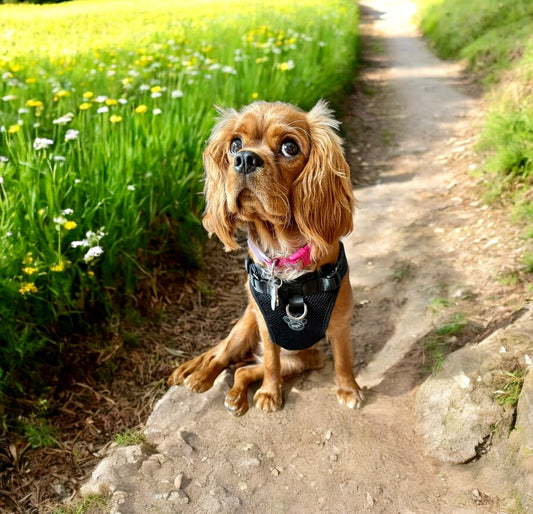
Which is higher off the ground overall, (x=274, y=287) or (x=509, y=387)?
(x=274, y=287)

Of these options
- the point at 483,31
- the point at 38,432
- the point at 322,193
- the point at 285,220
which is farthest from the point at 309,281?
the point at 483,31

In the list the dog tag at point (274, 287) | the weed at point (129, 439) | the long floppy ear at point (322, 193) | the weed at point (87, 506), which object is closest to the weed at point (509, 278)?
the long floppy ear at point (322, 193)

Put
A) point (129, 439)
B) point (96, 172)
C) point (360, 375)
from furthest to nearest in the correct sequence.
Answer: point (96, 172) → point (360, 375) → point (129, 439)

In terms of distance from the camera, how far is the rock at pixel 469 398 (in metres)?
2.25

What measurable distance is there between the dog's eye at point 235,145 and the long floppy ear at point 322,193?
10.8 inches

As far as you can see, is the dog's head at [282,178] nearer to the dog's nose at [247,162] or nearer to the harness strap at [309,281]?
the dog's nose at [247,162]

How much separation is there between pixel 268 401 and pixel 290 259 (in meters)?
0.85

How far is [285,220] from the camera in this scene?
2160 mm

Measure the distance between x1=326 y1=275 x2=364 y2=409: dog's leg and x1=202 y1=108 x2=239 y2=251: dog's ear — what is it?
0.59 meters

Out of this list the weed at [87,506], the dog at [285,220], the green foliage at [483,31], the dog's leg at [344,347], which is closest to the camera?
the dog at [285,220]

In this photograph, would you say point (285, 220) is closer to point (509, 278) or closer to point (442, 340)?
point (442, 340)

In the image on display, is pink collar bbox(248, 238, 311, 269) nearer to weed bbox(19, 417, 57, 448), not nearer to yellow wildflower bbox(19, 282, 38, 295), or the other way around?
yellow wildflower bbox(19, 282, 38, 295)

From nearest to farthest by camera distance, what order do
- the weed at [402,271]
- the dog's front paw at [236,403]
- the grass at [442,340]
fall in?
1. the dog's front paw at [236,403]
2. the grass at [442,340]
3. the weed at [402,271]

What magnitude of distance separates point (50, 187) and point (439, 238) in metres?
2.92
